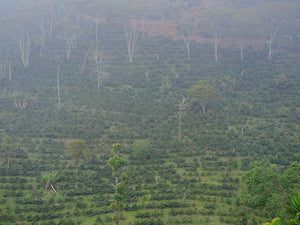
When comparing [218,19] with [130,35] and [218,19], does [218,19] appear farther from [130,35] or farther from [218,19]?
[130,35]

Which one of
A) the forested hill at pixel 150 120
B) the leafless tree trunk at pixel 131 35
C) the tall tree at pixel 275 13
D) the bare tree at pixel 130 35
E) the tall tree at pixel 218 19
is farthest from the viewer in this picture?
the tall tree at pixel 275 13

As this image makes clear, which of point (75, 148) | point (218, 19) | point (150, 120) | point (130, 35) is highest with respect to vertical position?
point (218, 19)

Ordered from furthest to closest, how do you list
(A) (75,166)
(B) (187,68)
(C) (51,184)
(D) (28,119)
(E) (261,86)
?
(B) (187,68)
(E) (261,86)
(D) (28,119)
(A) (75,166)
(C) (51,184)

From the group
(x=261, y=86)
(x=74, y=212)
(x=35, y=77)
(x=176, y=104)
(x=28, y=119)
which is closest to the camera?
(x=74, y=212)

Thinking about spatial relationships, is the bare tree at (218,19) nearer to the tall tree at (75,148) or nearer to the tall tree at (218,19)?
the tall tree at (218,19)

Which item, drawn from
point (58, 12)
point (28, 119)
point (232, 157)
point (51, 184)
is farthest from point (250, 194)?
point (58, 12)

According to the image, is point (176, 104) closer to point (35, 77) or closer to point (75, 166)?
point (75, 166)

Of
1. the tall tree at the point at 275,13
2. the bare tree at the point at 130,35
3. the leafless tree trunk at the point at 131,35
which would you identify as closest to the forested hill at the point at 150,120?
the tall tree at the point at 275,13

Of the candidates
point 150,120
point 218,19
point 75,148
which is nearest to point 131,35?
point 218,19
